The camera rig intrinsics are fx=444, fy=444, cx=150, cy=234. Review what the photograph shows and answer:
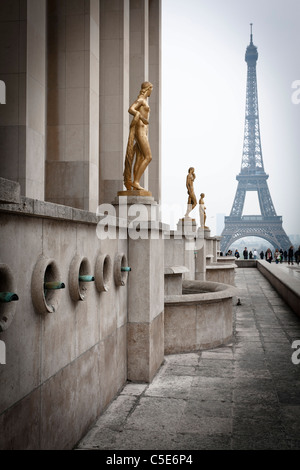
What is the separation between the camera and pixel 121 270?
22.2 ft

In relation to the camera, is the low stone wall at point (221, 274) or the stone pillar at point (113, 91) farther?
the low stone wall at point (221, 274)

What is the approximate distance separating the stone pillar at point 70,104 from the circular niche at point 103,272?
643 cm

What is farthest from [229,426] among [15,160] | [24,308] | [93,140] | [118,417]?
[93,140]

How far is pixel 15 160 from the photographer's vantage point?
9.21 metres

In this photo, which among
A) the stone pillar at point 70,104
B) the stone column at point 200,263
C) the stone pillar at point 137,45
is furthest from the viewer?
the stone column at point 200,263

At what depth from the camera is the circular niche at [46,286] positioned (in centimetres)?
389

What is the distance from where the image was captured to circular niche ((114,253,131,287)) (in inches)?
256

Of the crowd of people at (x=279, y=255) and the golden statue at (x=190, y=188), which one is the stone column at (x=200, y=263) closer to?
the golden statue at (x=190, y=188)

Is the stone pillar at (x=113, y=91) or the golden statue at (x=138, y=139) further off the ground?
the stone pillar at (x=113, y=91)

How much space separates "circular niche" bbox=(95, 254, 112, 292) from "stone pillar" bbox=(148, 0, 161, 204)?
14844 mm

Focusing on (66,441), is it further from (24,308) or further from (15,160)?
(15,160)

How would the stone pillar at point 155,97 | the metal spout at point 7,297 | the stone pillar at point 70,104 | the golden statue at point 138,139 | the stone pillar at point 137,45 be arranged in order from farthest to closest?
the stone pillar at point 155,97 → the stone pillar at point 137,45 → the stone pillar at point 70,104 → the golden statue at point 138,139 → the metal spout at point 7,297

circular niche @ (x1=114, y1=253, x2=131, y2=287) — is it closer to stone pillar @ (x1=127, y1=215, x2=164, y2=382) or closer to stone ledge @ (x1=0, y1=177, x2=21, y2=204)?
stone pillar @ (x1=127, y1=215, x2=164, y2=382)

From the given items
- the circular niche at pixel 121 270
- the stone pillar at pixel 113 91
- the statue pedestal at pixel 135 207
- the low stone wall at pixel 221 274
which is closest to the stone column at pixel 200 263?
the low stone wall at pixel 221 274
